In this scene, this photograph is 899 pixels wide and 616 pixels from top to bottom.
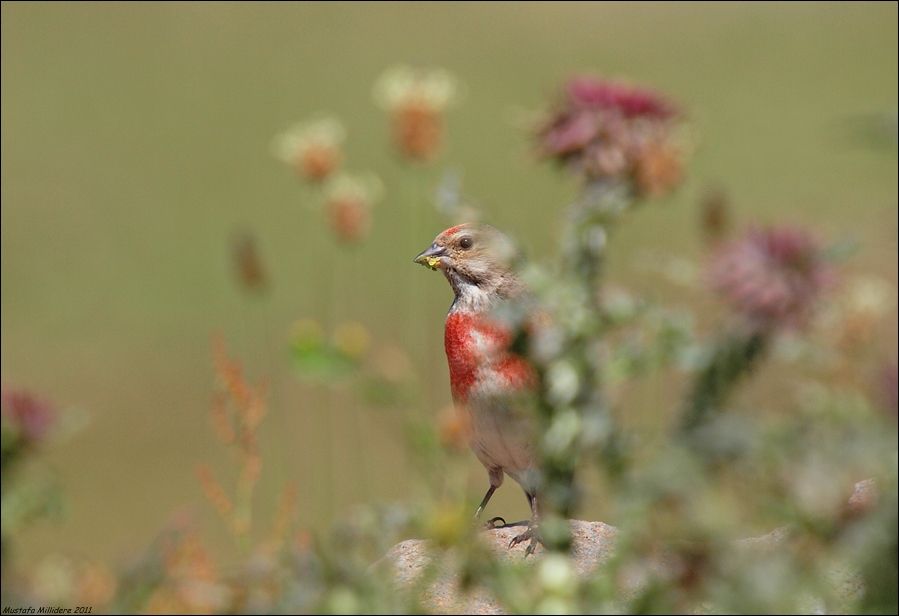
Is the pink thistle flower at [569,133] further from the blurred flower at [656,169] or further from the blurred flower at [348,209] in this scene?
the blurred flower at [348,209]

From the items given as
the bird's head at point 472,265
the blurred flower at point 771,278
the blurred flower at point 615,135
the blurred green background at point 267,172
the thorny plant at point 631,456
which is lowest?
the thorny plant at point 631,456

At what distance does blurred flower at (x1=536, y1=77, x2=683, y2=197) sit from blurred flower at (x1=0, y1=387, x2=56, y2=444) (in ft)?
3.44

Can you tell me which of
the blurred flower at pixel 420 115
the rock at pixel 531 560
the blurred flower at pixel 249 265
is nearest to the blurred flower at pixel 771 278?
the rock at pixel 531 560

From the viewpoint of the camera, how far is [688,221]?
1458 centimetres

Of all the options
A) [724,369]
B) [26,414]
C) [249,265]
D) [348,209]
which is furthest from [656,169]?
[26,414]

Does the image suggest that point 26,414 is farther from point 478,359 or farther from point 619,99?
point 619,99

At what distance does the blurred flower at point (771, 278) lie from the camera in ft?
7.09

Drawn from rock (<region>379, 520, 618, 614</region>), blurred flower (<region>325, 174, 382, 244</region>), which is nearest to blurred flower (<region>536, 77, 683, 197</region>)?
rock (<region>379, 520, 618, 614</region>)

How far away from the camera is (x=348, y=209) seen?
3398 millimetres

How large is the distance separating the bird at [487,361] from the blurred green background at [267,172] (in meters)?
2.70

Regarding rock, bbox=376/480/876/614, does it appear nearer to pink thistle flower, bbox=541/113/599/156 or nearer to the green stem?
the green stem

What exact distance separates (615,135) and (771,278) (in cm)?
59

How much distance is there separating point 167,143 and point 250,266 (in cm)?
1278

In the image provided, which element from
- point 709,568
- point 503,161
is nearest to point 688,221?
point 503,161
